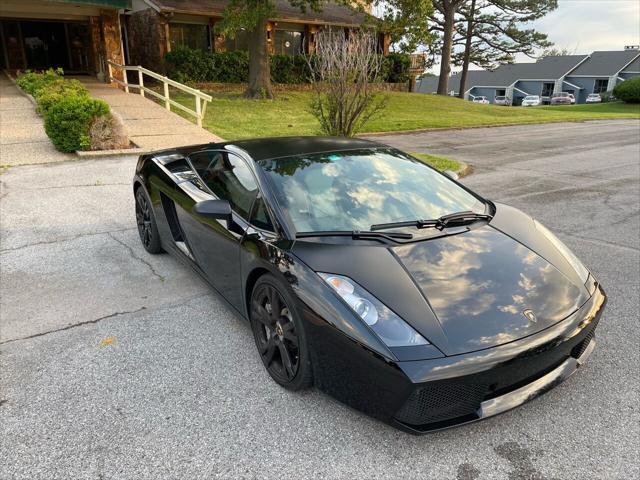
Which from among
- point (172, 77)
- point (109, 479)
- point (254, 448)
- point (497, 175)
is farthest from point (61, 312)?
point (172, 77)

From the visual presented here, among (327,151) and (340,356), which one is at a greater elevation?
(327,151)

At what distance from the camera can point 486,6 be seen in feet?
120

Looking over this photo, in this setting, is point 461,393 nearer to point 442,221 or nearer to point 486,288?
point 486,288

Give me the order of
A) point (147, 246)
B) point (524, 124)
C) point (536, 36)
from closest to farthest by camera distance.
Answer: point (147, 246) → point (524, 124) → point (536, 36)

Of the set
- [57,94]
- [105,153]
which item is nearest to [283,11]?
[57,94]

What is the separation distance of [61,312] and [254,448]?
224 centimetres

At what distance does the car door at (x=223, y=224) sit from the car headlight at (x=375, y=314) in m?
0.91

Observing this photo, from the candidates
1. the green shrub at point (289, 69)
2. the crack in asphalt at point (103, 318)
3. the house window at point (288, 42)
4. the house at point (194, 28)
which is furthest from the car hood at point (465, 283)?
the house window at point (288, 42)

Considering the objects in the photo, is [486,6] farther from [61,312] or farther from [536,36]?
[61,312]

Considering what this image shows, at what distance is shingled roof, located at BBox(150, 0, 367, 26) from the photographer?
21.0 m

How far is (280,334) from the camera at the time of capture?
2717mm

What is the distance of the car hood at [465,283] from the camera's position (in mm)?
2268

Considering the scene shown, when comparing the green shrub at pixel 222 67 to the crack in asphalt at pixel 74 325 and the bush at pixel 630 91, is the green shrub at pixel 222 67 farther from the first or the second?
the bush at pixel 630 91

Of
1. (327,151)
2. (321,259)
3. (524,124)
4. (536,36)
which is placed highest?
(536,36)
